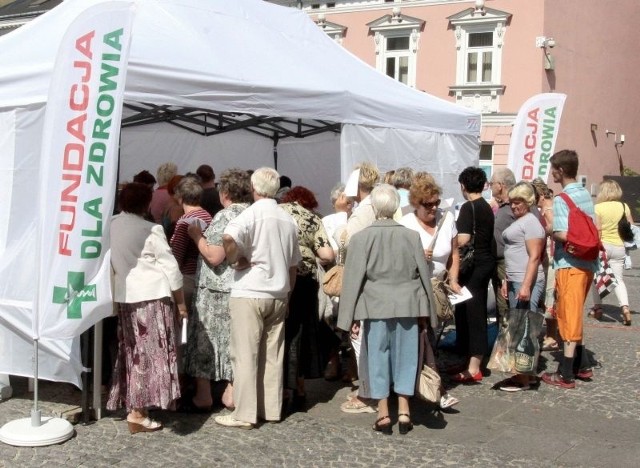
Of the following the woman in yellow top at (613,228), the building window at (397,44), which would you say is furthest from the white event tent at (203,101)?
the building window at (397,44)

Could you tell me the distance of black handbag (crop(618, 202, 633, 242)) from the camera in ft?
33.1

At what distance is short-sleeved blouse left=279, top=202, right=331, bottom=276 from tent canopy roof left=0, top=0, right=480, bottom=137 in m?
1.18

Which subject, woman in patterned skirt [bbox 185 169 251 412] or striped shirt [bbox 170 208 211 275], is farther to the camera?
striped shirt [bbox 170 208 211 275]

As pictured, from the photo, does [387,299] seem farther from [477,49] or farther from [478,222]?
[477,49]

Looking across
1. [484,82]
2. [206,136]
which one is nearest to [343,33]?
[484,82]

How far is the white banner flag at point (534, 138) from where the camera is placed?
31.9ft

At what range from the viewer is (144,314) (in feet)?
17.9

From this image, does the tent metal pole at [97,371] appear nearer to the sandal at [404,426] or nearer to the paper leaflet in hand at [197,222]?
the paper leaflet in hand at [197,222]

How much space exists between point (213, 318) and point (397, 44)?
2324 cm

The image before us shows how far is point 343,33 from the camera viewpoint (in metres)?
28.7

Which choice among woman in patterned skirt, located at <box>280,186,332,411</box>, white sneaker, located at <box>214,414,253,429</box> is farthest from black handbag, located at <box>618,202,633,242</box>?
white sneaker, located at <box>214,414,253,429</box>

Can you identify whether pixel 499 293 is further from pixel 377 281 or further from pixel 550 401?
pixel 377 281

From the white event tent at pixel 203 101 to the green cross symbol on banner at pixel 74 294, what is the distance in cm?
37

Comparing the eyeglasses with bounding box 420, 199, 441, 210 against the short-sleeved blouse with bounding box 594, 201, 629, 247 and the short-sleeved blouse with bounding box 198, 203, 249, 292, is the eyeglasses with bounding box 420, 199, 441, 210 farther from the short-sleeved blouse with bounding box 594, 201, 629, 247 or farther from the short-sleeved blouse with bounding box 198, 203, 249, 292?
the short-sleeved blouse with bounding box 594, 201, 629, 247
